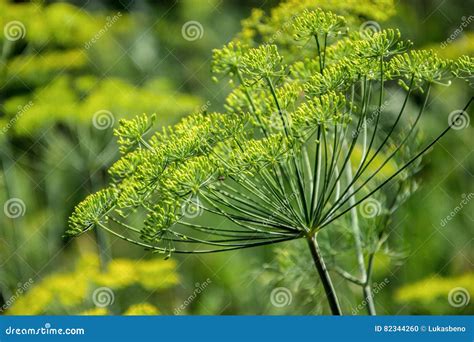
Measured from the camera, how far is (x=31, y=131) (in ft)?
11.0

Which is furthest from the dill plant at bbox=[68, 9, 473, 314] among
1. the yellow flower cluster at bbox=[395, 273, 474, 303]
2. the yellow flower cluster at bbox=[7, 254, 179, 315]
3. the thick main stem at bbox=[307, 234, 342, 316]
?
the yellow flower cluster at bbox=[395, 273, 474, 303]

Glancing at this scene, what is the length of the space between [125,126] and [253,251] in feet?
5.74

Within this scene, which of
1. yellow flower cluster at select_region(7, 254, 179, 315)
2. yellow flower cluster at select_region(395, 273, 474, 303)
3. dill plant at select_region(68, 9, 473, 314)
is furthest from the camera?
yellow flower cluster at select_region(395, 273, 474, 303)

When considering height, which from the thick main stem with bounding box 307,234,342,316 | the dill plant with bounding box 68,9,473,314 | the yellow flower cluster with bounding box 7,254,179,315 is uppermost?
the dill plant with bounding box 68,9,473,314

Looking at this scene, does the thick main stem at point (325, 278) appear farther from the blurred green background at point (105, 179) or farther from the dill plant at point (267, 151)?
the blurred green background at point (105, 179)

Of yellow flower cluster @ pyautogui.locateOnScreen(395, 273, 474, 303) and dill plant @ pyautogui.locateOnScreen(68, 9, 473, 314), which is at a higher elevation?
dill plant @ pyautogui.locateOnScreen(68, 9, 473, 314)

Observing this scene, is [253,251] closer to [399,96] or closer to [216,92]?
[216,92]

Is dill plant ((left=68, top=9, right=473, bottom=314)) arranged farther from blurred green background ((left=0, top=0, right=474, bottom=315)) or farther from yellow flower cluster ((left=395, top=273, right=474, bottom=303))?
yellow flower cluster ((left=395, top=273, right=474, bottom=303))

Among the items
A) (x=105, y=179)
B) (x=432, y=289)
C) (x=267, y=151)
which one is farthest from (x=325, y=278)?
(x=105, y=179)

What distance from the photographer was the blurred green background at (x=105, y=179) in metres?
3.10

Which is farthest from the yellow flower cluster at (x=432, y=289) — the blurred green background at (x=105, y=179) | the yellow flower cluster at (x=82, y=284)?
the yellow flower cluster at (x=82, y=284)

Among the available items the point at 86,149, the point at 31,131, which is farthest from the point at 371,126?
the point at 31,131

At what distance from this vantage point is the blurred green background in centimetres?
310

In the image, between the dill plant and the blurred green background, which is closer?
the dill plant
